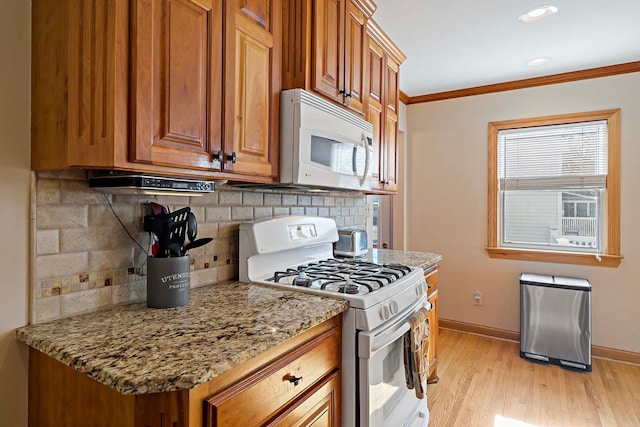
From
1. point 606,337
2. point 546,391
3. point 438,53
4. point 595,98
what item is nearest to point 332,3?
point 438,53

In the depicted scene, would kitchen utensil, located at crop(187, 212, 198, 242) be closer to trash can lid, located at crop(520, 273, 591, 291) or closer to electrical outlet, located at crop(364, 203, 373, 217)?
electrical outlet, located at crop(364, 203, 373, 217)

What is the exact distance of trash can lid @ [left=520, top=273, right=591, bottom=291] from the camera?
9.67 ft

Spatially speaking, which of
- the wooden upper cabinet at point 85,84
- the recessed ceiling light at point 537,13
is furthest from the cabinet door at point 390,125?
the wooden upper cabinet at point 85,84

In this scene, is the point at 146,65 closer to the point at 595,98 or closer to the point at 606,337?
the point at 595,98

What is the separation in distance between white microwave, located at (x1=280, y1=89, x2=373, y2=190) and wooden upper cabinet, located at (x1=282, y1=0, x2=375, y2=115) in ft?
0.28

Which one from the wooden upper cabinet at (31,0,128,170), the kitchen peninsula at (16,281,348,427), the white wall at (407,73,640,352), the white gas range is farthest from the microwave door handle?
the white wall at (407,73,640,352)

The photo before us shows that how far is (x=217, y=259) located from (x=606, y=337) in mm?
3367

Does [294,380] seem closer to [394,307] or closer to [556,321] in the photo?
[394,307]

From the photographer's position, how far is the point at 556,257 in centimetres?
325

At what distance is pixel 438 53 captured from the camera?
279cm

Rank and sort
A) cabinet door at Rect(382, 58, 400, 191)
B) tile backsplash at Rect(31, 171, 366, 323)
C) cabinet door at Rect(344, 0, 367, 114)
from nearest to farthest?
tile backsplash at Rect(31, 171, 366, 323) < cabinet door at Rect(344, 0, 367, 114) < cabinet door at Rect(382, 58, 400, 191)

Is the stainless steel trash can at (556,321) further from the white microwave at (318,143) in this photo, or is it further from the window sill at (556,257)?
the white microwave at (318,143)

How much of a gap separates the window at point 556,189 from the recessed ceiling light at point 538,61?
54 cm

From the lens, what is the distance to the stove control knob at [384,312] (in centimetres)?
143
